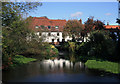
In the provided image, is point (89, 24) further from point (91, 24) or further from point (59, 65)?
point (59, 65)

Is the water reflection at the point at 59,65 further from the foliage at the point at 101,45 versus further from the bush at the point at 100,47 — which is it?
the foliage at the point at 101,45

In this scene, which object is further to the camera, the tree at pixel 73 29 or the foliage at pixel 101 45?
the tree at pixel 73 29

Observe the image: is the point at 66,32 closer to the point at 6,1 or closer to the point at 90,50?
the point at 90,50

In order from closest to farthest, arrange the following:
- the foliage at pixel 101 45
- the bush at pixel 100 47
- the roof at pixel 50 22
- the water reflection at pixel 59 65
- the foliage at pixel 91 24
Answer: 1. the water reflection at pixel 59 65
2. the bush at pixel 100 47
3. the foliage at pixel 101 45
4. the foliage at pixel 91 24
5. the roof at pixel 50 22

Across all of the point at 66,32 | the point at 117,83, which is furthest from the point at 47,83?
the point at 66,32

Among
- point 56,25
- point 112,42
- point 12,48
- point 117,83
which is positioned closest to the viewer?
point 117,83

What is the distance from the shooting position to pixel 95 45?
24.7 meters

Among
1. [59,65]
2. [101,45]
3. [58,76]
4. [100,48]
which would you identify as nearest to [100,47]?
[100,48]

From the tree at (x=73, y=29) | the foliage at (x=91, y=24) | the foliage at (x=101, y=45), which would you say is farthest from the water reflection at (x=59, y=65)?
the tree at (x=73, y=29)

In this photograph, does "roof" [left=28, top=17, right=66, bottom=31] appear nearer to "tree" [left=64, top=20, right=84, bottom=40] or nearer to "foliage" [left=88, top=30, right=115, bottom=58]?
"tree" [left=64, top=20, right=84, bottom=40]

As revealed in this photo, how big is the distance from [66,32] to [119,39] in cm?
4031

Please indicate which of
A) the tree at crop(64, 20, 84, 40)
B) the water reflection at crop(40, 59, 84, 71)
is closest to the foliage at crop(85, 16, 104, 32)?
the tree at crop(64, 20, 84, 40)

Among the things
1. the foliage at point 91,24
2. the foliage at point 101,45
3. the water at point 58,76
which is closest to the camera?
the water at point 58,76

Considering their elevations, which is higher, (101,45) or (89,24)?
(89,24)
